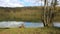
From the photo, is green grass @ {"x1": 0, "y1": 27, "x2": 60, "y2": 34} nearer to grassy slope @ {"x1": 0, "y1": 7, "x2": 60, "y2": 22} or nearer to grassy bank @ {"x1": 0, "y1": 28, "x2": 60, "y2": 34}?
grassy bank @ {"x1": 0, "y1": 28, "x2": 60, "y2": 34}

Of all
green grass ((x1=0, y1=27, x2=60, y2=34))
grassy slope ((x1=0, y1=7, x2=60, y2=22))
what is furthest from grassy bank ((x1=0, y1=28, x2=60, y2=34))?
grassy slope ((x1=0, y1=7, x2=60, y2=22))

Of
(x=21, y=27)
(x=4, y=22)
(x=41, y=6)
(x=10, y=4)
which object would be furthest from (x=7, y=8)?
(x=41, y=6)

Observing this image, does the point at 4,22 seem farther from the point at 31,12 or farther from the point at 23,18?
the point at 31,12

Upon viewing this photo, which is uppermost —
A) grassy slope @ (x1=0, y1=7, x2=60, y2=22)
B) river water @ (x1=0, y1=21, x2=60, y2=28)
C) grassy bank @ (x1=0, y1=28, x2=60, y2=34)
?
grassy slope @ (x1=0, y1=7, x2=60, y2=22)

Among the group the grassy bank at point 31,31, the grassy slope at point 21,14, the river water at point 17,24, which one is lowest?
the grassy bank at point 31,31

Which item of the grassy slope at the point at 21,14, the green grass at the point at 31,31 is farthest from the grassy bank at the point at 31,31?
the grassy slope at the point at 21,14

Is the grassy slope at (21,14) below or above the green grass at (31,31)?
above

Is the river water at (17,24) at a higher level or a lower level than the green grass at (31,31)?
higher

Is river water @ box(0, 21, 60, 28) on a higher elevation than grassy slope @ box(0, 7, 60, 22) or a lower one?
lower

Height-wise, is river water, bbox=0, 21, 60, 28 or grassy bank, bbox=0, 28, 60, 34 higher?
river water, bbox=0, 21, 60, 28

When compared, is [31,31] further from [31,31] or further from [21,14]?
[21,14]

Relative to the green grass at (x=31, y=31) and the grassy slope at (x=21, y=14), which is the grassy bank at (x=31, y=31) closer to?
the green grass at (x=31, y=31)

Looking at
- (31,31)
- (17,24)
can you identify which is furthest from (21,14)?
(31,31)

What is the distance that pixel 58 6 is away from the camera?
5.05ft
